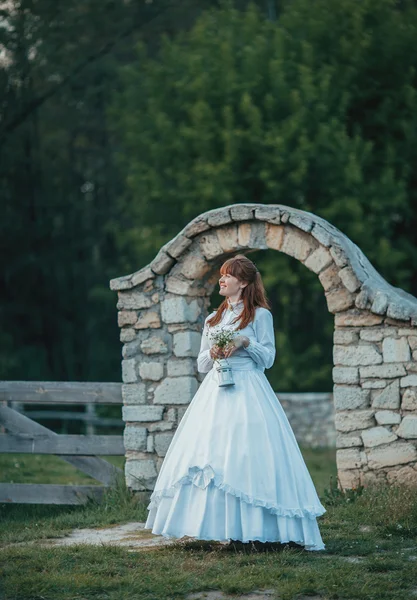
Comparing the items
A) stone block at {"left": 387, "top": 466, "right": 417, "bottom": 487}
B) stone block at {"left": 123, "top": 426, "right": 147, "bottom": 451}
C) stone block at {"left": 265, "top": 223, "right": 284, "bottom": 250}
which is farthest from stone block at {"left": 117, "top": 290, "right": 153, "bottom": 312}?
stone block at {"left": 387, "top": 466, "right": 417, "bottom": 487}

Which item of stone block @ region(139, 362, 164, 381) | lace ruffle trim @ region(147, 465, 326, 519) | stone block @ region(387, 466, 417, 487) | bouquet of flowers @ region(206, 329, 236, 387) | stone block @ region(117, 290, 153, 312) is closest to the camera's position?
lace ruffle trim @ region(147, 465, 326, 519)

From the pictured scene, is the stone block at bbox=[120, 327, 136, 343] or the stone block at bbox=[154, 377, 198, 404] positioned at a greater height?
the stone block at bbox=[120, 327, 136, 343]

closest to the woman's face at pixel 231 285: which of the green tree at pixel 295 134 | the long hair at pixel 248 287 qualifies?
the long hair at pixel 248 287

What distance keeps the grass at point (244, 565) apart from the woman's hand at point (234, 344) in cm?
133

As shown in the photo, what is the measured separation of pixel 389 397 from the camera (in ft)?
27.0

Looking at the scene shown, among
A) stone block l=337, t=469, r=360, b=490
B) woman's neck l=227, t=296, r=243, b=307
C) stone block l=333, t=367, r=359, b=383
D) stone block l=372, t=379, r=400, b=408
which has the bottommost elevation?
stone block l=337, t=469, r=360, b=490

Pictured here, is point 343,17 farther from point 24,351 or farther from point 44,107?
point 24,351

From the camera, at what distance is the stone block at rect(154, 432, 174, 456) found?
8.74 meters

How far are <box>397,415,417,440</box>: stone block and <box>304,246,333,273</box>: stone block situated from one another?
1.51m

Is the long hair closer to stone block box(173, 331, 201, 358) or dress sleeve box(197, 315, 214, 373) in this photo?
dress sleeve box(197, 315, 214, 373)

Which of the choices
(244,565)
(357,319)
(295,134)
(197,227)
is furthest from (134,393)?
(295,134)

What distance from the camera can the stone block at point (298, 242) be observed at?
8.48m

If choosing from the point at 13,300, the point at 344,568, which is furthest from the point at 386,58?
the point at 344,568

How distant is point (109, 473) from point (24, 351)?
1043 cm
